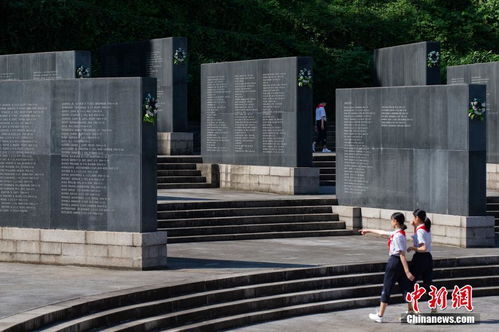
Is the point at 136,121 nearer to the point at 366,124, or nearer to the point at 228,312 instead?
the point at 228,312

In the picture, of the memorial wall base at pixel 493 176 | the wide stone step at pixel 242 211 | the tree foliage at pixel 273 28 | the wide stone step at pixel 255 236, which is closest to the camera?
the wide stone step at pixel 255 236

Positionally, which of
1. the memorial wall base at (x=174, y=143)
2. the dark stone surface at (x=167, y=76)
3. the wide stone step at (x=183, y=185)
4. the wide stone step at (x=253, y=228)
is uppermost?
the dark stone surface at (x=167, y=76)

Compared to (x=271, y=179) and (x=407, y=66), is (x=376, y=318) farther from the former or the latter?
(x=407, y=66)

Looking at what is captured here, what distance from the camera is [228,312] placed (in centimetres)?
2108

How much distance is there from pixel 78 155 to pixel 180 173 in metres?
12.6

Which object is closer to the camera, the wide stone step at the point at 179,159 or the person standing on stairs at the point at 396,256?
the person standing on stairs at the point at 396,256

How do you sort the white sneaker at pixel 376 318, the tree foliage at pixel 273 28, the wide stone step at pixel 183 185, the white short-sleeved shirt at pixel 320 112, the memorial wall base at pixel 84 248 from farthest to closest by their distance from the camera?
the tree foliage at pixel 273 28 < the white short-sleeved shirt at pixel 320 112 < the wide stone step at pixel 183 185 < the memorial wall base at pixel 84 248 < the white sneaker at pixel 376 318

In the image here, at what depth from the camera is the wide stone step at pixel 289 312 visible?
2027 cm

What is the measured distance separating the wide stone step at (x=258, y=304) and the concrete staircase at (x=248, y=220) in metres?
5.70

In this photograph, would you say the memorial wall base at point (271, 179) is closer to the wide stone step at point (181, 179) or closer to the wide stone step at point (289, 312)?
the wide stone step at point (181, 179)

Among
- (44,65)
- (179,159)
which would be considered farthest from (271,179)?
(44,65)

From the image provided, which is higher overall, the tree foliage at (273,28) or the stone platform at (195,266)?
the tree foliage at (273,28)

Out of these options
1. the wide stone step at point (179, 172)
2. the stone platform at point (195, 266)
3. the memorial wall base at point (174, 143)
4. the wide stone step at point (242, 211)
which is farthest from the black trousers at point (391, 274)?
the memorial wall base at point (174, 143)

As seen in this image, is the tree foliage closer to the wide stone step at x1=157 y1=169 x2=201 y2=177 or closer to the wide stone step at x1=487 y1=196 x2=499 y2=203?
the wide stone step at x1=157 y1=169 x2=201 y2=177
